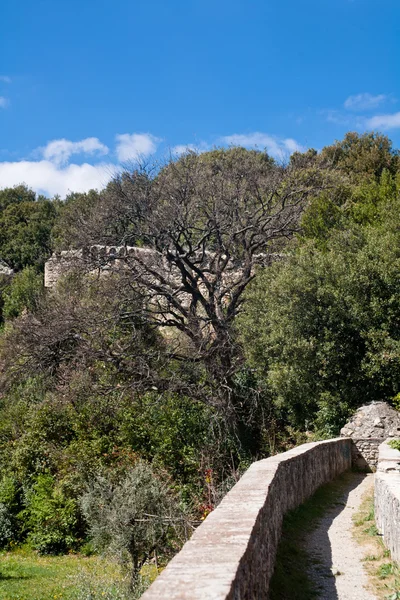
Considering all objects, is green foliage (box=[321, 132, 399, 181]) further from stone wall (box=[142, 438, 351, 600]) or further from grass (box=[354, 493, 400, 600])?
stone wall (box=[142, 438, 351, 600])

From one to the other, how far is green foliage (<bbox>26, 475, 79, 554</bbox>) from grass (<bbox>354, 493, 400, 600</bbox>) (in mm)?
11364

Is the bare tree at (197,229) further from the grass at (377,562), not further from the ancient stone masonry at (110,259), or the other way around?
the grass at (377,562)

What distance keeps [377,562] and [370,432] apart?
9684 millimetres

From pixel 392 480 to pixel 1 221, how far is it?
1656 inches

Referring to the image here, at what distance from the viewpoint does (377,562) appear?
6992 mm

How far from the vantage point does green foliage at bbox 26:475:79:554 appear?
59.4 feet

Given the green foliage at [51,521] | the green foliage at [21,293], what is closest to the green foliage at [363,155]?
the green foliage at [21,293]

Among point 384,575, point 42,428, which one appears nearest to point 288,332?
point 42,428

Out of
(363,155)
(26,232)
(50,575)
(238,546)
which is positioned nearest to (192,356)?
(50,575)

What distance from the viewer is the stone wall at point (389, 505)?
21.7ft

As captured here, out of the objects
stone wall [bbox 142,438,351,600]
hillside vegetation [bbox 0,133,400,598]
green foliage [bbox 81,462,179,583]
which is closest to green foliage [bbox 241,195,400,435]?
hillside vegetation [bbox 0,133,400,598]

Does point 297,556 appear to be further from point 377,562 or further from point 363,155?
point 363,155

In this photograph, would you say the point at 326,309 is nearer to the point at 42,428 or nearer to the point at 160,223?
the point at 160,223

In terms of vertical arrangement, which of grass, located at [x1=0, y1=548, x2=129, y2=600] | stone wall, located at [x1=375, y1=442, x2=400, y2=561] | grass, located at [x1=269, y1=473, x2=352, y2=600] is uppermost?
stone wall, located at [x1=375, y1=442, x2=400, y2=561]
